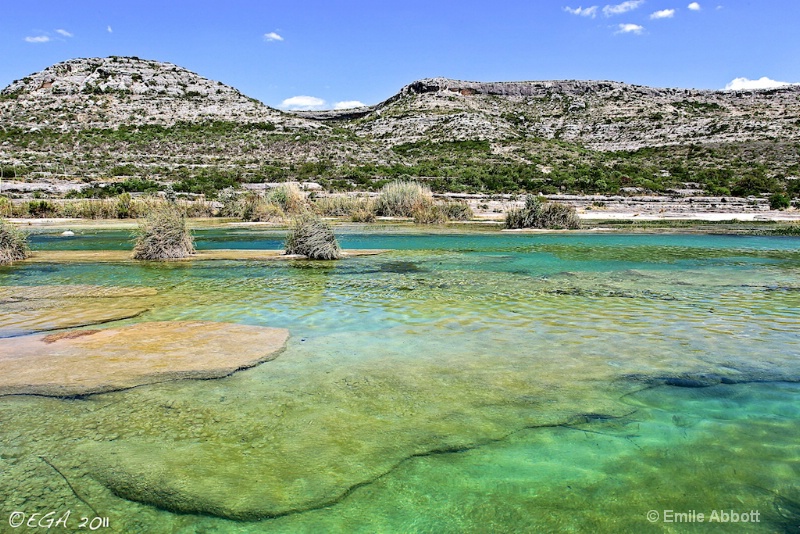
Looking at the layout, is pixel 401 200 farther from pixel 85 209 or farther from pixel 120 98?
pixel 120 98

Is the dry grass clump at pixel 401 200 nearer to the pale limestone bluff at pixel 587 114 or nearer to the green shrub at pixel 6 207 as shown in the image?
the green shrub at pixel 6 207

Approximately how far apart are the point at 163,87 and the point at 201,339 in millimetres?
71167

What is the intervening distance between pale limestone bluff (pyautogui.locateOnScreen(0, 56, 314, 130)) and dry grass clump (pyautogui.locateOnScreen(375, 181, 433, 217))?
33.1 metres

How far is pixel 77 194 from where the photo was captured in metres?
37.6

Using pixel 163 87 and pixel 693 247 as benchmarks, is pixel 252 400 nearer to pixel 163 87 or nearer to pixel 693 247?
pixel 693 247

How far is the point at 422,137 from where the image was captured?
228ft

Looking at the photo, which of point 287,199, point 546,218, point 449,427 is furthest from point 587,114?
point 449,427

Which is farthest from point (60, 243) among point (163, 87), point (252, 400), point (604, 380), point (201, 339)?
point (163, 87)

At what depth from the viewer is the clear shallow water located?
10.2ft

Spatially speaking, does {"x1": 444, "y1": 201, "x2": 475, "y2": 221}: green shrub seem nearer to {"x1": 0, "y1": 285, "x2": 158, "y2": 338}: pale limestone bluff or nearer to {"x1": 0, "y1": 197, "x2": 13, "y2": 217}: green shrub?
{"x1": 0, "y1": 197, "x2": 13, "y2": 217}: green shrub
